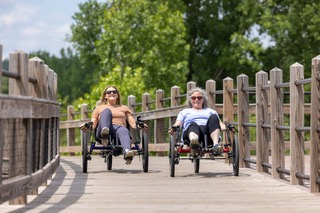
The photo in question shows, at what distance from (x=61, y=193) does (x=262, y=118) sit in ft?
12.4

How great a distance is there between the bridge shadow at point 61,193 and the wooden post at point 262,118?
2.20 m

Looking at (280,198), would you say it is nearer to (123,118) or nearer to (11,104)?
(11,104)

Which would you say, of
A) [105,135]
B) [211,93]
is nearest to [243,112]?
[211,93]

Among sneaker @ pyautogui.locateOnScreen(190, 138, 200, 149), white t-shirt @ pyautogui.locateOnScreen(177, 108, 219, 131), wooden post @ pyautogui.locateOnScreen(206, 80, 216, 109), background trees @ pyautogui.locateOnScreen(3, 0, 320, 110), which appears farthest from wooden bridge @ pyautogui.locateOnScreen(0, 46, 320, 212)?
background trees @ pyautogui.locateOnScreen(3, 0, 320, 110)

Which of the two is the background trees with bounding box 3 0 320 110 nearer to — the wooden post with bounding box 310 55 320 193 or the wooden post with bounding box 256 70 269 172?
the wooden post with bounding box 256 70 269 172

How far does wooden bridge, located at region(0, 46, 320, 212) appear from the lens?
26.2 feet

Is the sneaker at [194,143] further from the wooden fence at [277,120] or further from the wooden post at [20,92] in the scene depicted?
the wooden post at [20,92]

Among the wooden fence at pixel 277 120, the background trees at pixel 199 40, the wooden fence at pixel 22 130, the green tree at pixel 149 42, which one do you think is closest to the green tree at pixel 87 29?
the background trees at pixel 199 40

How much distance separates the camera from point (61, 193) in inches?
382

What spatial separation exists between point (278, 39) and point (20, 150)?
3457 cm

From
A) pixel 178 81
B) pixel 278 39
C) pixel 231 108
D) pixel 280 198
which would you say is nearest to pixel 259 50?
pixel 278 39

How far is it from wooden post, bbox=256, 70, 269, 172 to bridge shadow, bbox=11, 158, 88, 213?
2204 mm

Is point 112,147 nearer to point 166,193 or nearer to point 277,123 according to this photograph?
point 277,123

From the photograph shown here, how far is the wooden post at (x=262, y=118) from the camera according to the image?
12570 millimetres
